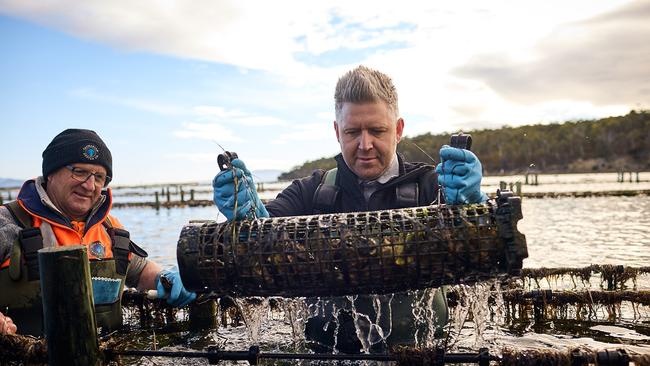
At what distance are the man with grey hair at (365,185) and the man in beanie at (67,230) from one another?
1541mm

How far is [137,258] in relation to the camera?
5.47 meters

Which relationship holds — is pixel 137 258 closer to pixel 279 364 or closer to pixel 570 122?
pixel 279 364

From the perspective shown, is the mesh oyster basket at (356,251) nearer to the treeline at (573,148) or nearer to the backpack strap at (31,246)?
the backpack strap at (31,246)

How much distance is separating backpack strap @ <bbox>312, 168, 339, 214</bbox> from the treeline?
281ft

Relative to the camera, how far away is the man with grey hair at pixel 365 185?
12.3 ft

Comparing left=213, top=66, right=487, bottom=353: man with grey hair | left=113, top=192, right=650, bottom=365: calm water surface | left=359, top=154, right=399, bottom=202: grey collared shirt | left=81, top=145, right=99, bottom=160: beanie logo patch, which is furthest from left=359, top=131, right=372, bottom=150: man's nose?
left=81, top=145, right=99, bottom=160: beanie logo patch

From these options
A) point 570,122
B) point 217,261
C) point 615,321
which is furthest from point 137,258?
point 570,122

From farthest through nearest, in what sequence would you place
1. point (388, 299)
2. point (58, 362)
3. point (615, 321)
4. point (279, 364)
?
point (615, 321) → point (279, 364) → point (388, 299) → point (58, 362)

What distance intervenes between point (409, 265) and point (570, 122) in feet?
428

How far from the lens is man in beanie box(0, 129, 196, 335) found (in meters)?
4.27

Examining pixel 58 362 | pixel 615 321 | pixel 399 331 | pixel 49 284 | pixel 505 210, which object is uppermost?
pixel 505 210

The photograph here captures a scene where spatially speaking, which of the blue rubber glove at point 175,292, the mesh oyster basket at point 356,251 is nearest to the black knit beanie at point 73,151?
the blue rubber glove at point 175,292

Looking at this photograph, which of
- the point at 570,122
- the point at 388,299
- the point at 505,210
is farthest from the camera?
the point at 570,122

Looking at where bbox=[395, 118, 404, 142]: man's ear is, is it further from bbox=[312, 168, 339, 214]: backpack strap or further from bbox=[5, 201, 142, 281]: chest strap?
bbox=[5, 201, 142, 281]: chest strap
